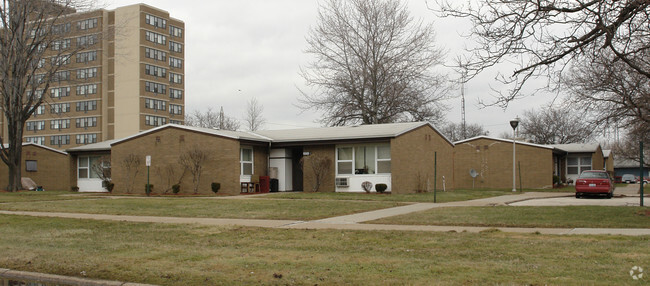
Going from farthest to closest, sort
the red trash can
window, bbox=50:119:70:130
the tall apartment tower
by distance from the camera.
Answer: window, bbox=50:119:70:130 < the tall apartment tower < the red trash can

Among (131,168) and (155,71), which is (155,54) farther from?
(131,168)

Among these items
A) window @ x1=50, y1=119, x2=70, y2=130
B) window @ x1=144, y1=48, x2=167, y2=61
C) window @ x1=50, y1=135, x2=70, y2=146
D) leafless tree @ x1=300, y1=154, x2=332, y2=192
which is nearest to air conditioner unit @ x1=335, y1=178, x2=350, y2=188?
leafless tree @ x1=300, y1=154, x2=332, y2=192

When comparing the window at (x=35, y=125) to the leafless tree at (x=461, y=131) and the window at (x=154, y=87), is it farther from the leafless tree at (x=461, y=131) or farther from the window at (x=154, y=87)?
the leafless tree at (x=461, y=131)

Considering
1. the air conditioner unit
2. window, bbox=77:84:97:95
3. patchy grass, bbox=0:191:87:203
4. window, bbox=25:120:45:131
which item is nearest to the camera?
patchy grass, bbox=0:191:87:203

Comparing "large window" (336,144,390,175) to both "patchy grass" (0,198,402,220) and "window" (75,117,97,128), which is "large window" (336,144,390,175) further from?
"window" (75,117,97,128)

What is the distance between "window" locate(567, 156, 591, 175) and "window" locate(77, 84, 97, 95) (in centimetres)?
7038

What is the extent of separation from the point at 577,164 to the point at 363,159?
27.1 m

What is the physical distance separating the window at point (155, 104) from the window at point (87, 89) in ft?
30.8

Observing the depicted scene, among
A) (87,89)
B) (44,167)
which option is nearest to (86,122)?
(87,89)

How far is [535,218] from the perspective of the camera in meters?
15.1

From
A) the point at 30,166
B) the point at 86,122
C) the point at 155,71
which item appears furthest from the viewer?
the point at 86,122

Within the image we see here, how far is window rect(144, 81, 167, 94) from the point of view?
86.7m

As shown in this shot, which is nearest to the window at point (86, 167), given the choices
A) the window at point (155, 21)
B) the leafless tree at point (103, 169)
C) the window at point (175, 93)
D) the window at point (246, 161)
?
the leafless tree at point (103, 169)

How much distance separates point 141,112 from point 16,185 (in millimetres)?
50287
